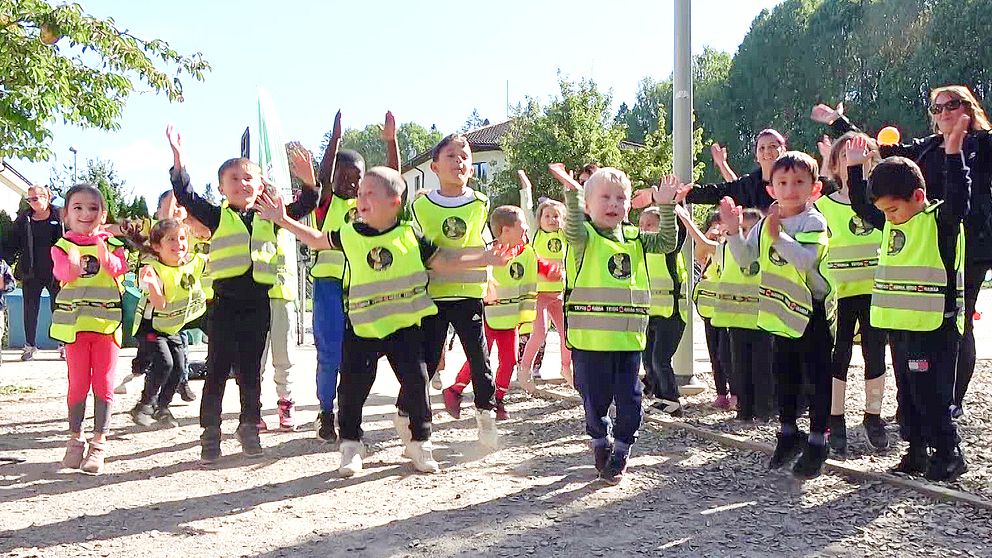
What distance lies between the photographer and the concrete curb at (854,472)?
13.6 feet

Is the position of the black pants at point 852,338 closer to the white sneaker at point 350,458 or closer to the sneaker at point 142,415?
the white sneaker at point 350,458

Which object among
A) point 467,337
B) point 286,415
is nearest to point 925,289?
point 467,337

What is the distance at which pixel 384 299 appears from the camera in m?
4.90

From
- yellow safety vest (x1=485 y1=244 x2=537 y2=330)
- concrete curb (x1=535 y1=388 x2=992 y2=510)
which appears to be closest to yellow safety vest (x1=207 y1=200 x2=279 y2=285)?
yellow safety vest (x1=485 y1=244 x2=537 y2=330)

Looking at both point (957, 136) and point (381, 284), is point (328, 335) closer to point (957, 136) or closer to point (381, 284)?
point (381, 284)

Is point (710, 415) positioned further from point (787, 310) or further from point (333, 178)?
point (333, 178)

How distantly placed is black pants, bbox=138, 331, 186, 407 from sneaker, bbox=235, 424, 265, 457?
1626 millimetres

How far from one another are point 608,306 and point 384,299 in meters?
1.16

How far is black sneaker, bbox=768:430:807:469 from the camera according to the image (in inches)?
192

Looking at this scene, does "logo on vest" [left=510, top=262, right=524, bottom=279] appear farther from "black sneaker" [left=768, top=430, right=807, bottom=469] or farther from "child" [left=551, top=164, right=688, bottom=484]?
"black sneaker" [left=768, top=430, right=807, bottom=469]

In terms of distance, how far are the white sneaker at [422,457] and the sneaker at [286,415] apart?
1.64 m

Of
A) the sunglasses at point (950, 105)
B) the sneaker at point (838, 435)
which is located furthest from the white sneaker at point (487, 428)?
the sunglasses at point (950, 105)

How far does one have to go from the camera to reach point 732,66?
2114 inches

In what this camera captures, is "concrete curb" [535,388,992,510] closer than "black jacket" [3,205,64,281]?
Yes
